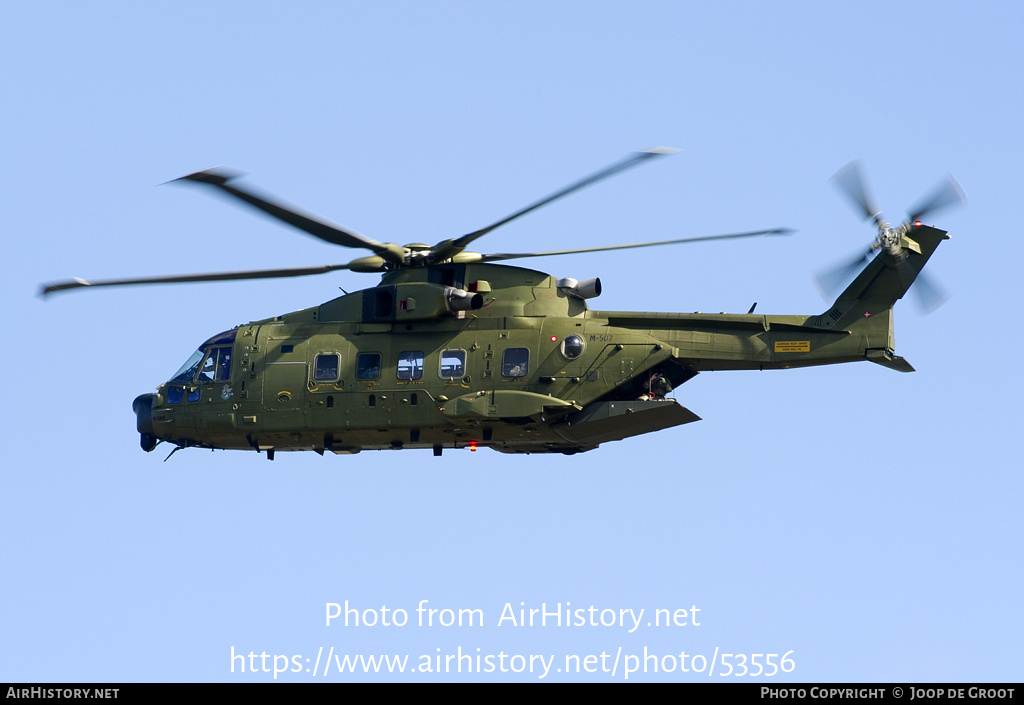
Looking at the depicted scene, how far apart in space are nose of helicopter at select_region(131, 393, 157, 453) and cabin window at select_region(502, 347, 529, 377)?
33.3 ft

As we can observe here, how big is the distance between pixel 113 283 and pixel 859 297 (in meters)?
18.2

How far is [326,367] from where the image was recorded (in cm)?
4416

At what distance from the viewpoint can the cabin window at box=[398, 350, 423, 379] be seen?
142 ft

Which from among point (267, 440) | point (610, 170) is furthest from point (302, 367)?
point (610, 170)

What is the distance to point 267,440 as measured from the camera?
44938 millimetres

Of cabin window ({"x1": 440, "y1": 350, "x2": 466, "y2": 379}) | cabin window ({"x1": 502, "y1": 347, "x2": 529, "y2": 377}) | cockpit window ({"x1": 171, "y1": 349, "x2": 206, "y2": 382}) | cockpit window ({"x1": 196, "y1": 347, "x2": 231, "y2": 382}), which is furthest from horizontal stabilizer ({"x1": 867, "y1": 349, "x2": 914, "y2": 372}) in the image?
cockpit window ({"x1": 171, "y1": 349, "x2": 206, "y2": 382})

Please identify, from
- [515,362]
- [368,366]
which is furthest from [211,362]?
[515,362]

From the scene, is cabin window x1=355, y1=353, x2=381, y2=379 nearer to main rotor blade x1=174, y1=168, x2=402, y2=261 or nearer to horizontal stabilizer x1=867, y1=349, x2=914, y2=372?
main rotor blade x1=174, y1=168, x2=402, y2=261

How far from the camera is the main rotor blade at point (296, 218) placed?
3900 cm

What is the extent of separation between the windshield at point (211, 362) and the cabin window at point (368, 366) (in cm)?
382

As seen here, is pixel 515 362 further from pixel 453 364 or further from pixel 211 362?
pixel 211 362

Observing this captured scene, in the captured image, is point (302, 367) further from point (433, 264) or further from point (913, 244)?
point (913, 244)

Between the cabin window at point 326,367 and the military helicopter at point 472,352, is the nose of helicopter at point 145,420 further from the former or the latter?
the cabin window at point 326,367

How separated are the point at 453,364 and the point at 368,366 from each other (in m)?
2.29
